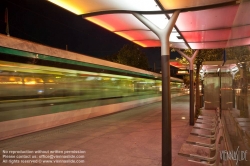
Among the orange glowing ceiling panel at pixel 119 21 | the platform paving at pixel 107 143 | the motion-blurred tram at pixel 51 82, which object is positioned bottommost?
the platform paving at pixel 107 143

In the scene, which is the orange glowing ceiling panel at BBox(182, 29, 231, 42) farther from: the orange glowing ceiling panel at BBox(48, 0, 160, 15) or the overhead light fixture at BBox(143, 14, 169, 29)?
the orange glowing ceiling panel at BBox(48, 0, 160, 15)

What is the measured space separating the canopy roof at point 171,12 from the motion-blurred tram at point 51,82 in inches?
118

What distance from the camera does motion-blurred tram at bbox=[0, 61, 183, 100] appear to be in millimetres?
6441

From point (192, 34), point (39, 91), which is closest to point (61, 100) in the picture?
point (39, 91)

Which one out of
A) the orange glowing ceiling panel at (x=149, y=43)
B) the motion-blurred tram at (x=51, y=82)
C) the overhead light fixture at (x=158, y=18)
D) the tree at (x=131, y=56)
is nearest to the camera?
the overhead light fixture at (x=158, y=18)

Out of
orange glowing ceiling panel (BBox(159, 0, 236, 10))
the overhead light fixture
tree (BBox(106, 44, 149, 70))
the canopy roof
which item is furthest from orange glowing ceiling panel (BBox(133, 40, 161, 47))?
tree (BBox(106, 44, 149, 70))

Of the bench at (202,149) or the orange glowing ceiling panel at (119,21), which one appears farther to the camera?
the orange glowing ceiling panel at (119,21)

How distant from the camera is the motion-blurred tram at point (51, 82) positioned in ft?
21.1

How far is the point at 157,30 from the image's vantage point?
4.54 meters

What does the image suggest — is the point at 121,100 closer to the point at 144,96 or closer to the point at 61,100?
the point at 144,96

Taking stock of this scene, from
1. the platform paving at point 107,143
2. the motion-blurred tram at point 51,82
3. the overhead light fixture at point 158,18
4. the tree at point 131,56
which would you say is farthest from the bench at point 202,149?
the tree at point 131,56

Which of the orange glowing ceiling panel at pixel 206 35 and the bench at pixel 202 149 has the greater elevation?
the orange glowing ceiling panel at pixel 206 35

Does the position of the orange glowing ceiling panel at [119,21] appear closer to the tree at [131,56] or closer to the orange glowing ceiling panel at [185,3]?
the orange glowing ceiling panel at [185,3]

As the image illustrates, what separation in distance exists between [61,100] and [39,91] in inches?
49.9
